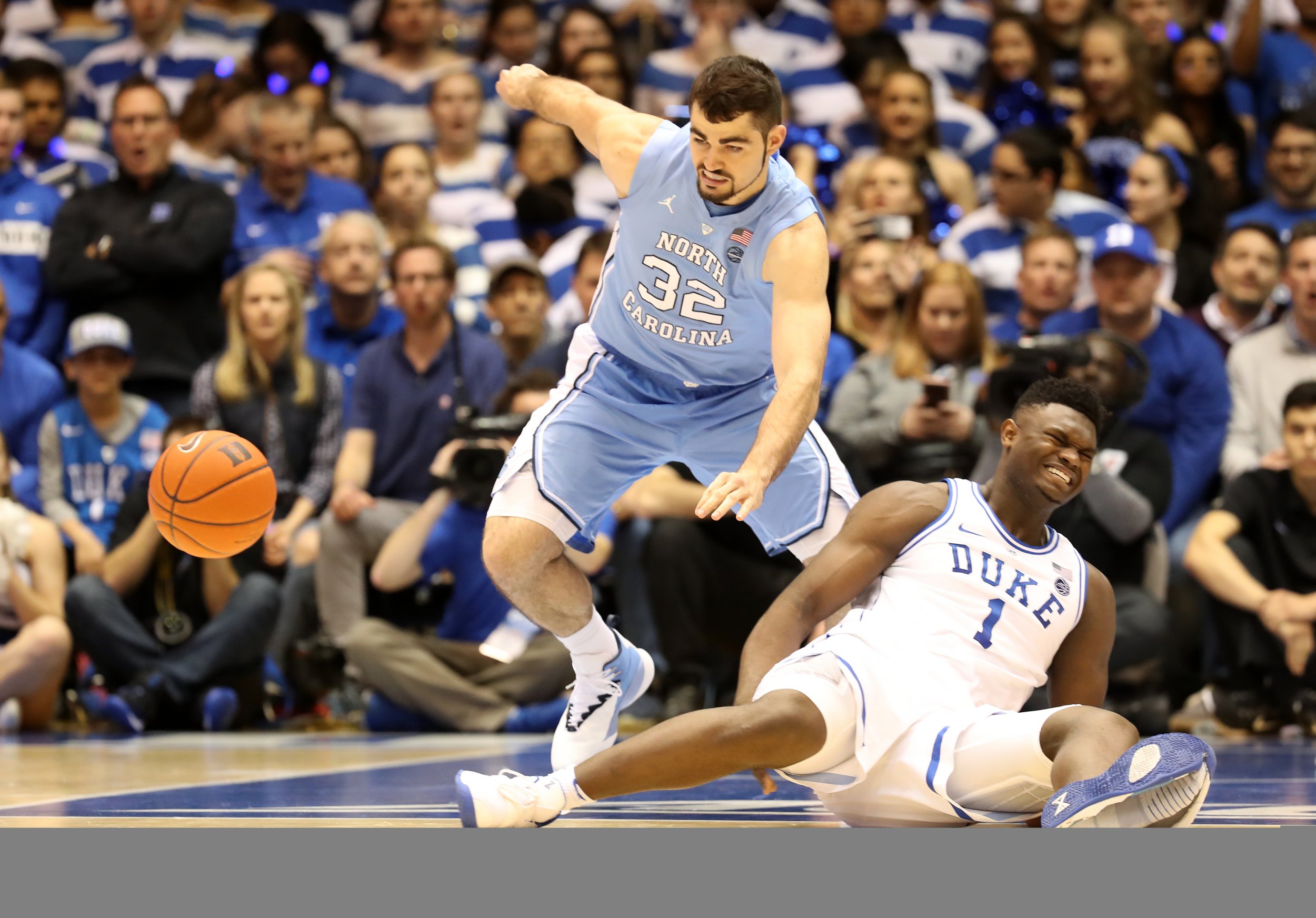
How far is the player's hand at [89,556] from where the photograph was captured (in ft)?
25.1

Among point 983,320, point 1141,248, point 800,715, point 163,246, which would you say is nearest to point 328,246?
point 163,246

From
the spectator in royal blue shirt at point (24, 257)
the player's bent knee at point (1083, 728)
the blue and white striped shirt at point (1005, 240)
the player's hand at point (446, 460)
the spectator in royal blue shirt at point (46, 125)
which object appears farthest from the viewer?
the spectator in royal blue shirt at point (46, 125)

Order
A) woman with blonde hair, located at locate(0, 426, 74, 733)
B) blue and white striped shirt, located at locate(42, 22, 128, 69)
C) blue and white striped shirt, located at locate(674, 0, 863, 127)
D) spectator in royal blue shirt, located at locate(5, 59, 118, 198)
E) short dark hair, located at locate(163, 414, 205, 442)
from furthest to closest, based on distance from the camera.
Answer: blue and white striped shirt, located at locate(42, 22, 128, 69) → blue and white striped shirt, located at locate(674, 0, 863, 127) → spectator in royal blue shirt, located at locate(5, 59, 118, 198) → short dark hair, located at locate(163, 414, 205, 442) → woman with blonde hair, located at locate(0, 426, 74, 733)

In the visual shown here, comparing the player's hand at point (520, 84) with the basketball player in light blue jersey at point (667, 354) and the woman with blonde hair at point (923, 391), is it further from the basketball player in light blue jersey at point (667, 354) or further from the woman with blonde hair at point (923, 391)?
the woman with blonde hair at point (923, 391)

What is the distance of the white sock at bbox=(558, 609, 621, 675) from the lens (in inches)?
194

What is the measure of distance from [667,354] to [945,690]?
143 centimetres

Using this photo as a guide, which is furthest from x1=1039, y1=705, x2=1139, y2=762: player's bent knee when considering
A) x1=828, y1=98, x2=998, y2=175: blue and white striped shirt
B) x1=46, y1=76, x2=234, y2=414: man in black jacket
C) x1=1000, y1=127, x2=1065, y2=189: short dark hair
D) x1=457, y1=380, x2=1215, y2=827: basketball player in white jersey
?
x1=828, y1=98, x2=998, y2=175: blue and white striped shirt

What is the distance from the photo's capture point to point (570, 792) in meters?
3.69

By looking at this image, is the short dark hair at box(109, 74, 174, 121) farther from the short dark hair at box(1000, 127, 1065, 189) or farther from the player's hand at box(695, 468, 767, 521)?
the player's hand at box(695, 468, 767, 521)

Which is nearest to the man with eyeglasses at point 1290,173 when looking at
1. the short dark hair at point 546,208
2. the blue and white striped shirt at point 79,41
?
the short dark hair at point 546,208

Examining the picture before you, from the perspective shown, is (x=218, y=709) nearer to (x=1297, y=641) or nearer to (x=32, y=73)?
(x=32, y=73)

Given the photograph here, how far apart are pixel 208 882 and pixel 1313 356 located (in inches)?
254

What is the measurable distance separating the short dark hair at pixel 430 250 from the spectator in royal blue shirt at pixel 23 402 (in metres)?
1.96

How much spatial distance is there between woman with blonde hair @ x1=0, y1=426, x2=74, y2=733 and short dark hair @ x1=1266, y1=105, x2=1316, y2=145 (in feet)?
22.6
